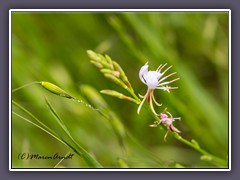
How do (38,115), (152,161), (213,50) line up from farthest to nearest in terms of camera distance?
1. (213,50)
2. (38,115)
3. (152,161)

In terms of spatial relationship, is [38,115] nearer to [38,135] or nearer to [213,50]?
[38,135]

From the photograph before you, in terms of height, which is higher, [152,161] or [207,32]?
[207,32]

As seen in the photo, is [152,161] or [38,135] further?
[38,135]

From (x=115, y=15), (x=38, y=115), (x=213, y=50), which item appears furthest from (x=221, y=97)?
(x=38, y=115)

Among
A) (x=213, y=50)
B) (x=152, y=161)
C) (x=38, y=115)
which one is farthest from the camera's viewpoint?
(x=213, y=50)

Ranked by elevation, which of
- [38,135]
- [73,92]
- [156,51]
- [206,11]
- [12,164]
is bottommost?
[12,164]

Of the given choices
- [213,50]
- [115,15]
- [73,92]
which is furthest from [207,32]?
[73,92]
